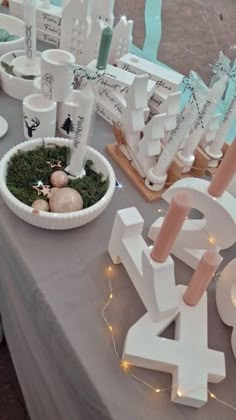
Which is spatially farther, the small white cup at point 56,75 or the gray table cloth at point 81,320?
the small white cup at point 56,75

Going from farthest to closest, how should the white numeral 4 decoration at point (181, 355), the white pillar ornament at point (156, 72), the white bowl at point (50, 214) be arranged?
the white pillar ornament at point (156, 72) → the white bowl at point (50, 214) → the white numeral 4 decoration at point (181, 355)

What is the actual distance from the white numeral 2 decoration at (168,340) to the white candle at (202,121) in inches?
9.1

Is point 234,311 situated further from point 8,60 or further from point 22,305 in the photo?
point 8,60

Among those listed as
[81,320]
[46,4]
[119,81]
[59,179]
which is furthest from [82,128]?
[46,4]

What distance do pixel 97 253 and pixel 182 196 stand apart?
0.24 m

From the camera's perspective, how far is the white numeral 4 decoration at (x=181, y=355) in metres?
0.47

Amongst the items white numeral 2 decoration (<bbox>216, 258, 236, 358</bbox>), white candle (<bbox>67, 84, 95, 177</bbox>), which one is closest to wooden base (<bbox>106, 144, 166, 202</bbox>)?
white candle (<bbox>67, 84, 95, 177</bbox>)

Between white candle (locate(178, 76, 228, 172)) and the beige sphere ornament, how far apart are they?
0.23 m

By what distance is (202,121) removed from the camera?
0.69 m

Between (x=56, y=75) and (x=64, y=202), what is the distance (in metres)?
0.25

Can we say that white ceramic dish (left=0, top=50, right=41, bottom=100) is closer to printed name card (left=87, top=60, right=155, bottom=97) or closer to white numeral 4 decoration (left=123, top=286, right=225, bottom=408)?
printed name card (left=87, top=60, right=155, bottom=97)

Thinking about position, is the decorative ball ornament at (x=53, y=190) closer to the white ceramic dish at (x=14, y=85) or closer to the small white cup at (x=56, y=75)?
the small white cup at (x=56, y=75)

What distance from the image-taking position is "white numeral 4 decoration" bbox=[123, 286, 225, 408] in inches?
18.5

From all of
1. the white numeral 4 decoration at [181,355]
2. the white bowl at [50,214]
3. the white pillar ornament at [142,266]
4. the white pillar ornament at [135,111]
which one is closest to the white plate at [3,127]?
the white bowl at [50,214]
